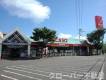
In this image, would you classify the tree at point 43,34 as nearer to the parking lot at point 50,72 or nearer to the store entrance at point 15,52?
the store entrance at point 15,52

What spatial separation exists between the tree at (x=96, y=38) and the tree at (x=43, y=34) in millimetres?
21711

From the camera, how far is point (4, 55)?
149ft

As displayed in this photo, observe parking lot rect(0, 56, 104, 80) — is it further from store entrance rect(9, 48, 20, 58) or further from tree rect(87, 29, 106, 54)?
tree rect(87, 29, 106, 54)

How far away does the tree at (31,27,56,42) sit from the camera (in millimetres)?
44478

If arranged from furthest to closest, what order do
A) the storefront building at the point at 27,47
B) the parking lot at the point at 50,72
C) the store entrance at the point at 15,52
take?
the store entrance at the point at 15,52 < the storefront building at the point at 27,47 < the parking lot at the point at 50,72

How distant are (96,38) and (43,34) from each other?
24505 millimetres

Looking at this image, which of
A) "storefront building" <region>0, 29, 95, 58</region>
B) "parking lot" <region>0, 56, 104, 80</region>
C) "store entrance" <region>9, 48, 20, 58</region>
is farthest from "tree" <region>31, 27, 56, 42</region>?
"parking lot" <region>0, 56, 104, 80</region>

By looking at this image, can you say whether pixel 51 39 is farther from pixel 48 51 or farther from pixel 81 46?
pixel 81 46

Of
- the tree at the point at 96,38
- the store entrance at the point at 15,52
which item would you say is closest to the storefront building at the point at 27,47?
the store entrance at the point at 15,52

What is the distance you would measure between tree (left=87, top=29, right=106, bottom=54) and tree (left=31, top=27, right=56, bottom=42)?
21711 millimetres

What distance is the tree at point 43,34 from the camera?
44.5 meters

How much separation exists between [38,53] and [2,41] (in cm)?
1079

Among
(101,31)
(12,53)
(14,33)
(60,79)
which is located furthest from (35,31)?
(60,79)

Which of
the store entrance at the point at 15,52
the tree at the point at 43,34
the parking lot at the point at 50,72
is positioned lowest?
the parking lot at the point at 50,72
